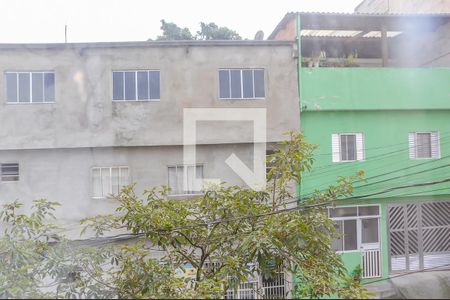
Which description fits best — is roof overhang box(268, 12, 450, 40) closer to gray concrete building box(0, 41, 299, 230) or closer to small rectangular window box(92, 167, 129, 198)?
gray concrete building box(0, 41, 299, 230)

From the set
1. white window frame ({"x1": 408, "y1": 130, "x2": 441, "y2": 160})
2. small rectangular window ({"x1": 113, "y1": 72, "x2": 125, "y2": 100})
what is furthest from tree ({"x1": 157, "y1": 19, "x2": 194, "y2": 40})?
white window frame ({"x1": 408, "y1": 130, "x2": 441, "y2": 160})

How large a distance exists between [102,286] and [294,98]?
22.0 ft

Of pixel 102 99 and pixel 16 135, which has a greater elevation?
pixel 102 99

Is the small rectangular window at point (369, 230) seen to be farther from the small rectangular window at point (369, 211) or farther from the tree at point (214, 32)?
the tree at point (214, 32)

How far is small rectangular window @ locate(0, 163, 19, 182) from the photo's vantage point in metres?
9.98

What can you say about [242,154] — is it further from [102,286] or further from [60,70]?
[102,286]

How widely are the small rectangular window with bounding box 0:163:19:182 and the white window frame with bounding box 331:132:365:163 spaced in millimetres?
6967

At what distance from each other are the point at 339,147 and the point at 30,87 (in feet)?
22.8

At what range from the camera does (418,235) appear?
11.2m

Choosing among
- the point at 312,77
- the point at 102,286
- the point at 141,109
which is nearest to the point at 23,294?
the point at 102,286

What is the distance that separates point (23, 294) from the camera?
388cm

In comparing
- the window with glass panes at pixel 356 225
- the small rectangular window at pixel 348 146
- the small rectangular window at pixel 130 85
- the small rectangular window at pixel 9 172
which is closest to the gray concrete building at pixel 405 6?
the small rectangular window at pixel 348 146

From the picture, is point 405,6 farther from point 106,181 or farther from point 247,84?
point 106,181

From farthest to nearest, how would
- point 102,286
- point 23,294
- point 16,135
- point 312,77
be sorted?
point 312,77 → point 16,135 → point 102,286 → point 23,294
